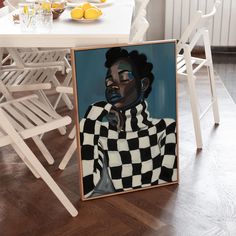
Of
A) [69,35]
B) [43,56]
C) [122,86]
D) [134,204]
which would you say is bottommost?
[134,204]

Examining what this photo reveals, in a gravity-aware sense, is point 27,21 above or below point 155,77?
above

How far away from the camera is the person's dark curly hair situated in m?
2.14

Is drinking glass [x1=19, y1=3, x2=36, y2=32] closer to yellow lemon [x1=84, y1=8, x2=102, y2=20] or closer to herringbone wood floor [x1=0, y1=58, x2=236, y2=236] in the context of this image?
yellow lemon [x1=84, y1=8, x2=102, y2=20]

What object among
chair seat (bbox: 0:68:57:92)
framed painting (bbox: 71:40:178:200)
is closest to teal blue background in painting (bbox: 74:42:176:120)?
framed painting (bbox: 71:40:178:200)

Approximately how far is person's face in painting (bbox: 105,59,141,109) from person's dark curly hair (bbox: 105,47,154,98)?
2 cm

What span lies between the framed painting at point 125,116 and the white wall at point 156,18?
320cm

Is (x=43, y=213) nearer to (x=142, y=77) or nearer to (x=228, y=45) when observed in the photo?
(x=142, y=77)

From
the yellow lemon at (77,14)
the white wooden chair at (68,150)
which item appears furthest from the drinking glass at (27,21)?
the white wooden chair at (68,150)

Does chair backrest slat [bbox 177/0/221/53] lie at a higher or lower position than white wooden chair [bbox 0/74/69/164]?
higher

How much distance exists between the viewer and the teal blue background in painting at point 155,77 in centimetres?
212

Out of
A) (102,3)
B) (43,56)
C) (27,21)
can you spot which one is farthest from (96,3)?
(27,21)

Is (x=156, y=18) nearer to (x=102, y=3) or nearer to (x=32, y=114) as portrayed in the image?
(x=102, y=3)

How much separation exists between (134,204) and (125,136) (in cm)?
34

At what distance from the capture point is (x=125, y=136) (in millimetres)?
2279
